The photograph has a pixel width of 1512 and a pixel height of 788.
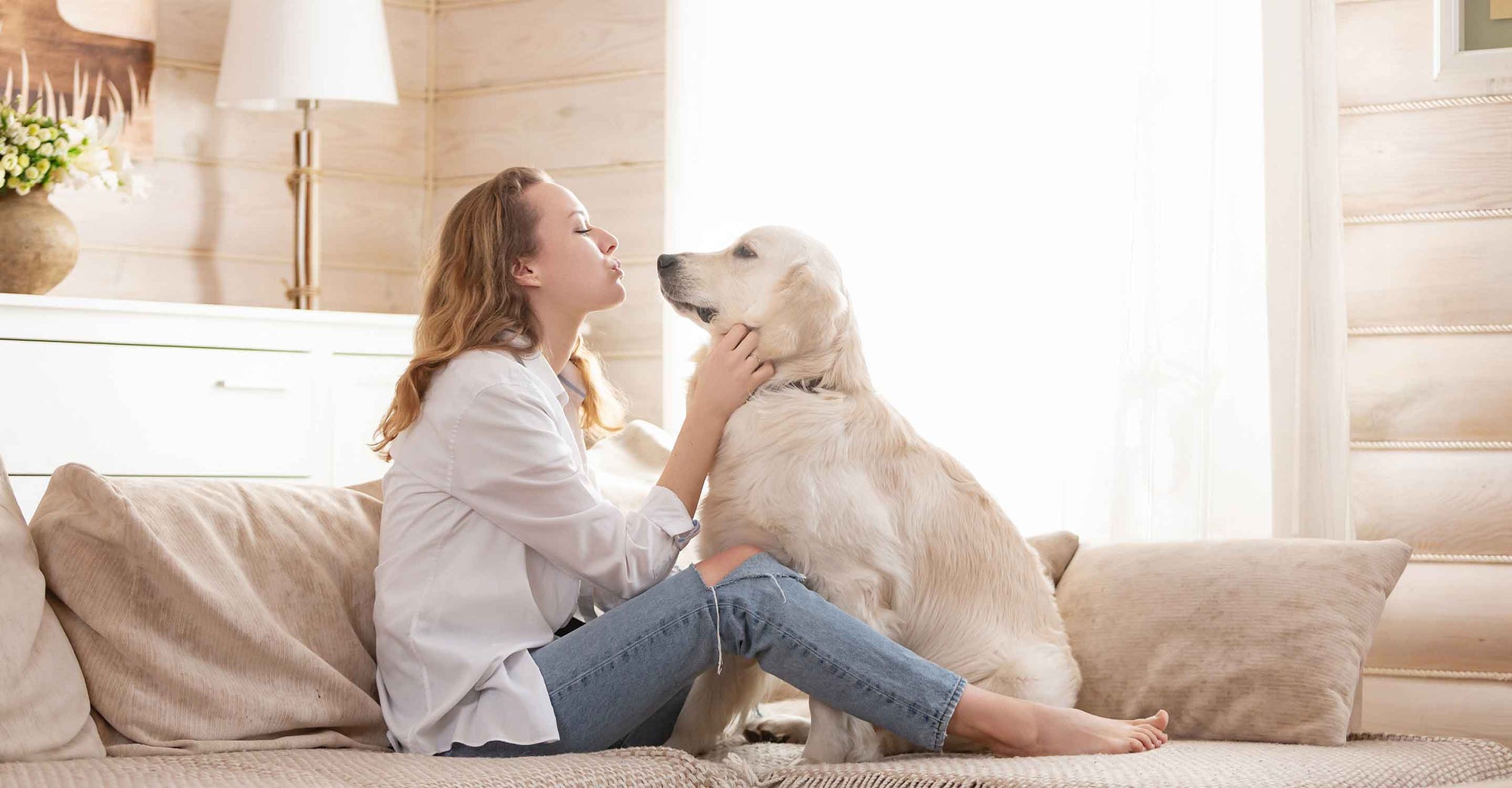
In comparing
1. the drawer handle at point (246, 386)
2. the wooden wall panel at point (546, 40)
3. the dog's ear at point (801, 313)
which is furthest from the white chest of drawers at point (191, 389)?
the dog's ear at point (801, 313)

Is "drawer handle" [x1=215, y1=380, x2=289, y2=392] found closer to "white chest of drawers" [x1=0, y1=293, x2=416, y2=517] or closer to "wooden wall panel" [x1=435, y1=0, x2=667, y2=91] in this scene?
"white chest of drawers" [x1=0, y1=293, x2=416, y2=517]

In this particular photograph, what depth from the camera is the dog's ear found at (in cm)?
210

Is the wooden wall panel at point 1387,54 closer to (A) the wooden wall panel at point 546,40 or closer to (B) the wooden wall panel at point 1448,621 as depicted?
(B) the wooden wall panel at point 1448,621

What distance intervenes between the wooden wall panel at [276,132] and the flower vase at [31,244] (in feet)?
2.28

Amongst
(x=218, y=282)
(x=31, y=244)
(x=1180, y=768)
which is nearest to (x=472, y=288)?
(x=1180, y=768)

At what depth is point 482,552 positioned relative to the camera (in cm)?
192

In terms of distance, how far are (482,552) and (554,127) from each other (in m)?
2.42

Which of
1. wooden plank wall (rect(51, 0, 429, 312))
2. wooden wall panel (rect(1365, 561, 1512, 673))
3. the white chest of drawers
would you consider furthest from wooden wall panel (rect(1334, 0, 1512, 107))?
wooden plank wall (rect(51, 0, 429, 312))

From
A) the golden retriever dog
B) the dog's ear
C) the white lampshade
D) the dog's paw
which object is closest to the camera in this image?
the golden retriever dog

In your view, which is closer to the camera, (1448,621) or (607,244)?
(607,244)

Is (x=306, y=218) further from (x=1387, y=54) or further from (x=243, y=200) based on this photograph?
(x=1387, y=54)

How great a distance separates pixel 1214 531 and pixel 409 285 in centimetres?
247

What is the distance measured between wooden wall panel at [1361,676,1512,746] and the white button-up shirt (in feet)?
5.80

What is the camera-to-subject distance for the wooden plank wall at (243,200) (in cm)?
379
